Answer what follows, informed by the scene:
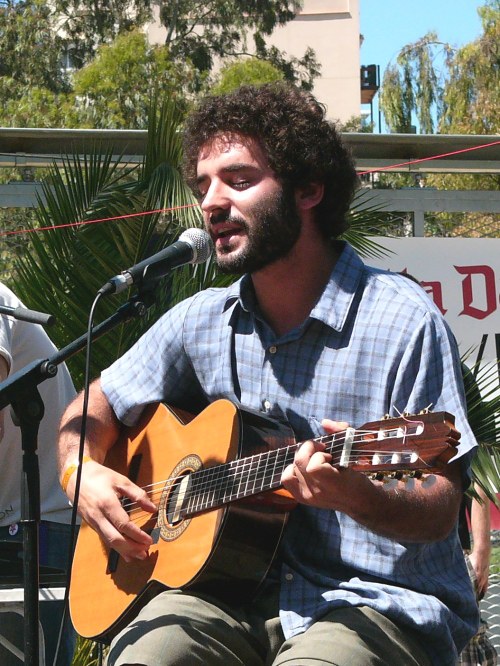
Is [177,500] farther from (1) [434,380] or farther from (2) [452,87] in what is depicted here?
(2) [452,87]

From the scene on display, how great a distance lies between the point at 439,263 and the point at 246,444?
4398 mm

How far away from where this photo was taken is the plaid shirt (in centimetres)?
245

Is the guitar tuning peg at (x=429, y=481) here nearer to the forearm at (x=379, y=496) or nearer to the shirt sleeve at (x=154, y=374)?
the forearm at (x=379, y=496)

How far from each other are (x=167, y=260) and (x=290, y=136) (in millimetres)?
528

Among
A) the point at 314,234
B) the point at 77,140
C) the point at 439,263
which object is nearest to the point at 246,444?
the point at 314,234

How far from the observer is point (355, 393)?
2.58 metres

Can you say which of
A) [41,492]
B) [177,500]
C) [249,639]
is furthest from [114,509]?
[41,492]

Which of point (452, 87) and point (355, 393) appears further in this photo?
point (452, 87)

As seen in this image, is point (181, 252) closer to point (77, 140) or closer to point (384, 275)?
point (384, 275)

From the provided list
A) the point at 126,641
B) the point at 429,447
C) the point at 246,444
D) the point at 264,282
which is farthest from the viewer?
the point at 264,282

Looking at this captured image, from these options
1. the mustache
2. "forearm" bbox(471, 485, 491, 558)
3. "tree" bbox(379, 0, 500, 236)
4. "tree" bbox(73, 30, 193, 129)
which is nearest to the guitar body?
the mustache

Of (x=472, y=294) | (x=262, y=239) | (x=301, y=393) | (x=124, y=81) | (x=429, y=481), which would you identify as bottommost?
(x=472, y=294)

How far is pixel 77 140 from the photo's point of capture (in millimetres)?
6223

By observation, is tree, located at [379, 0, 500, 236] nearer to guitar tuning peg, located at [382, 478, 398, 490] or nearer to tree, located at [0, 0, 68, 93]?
tree, located at [0, 0, 68, 93]
